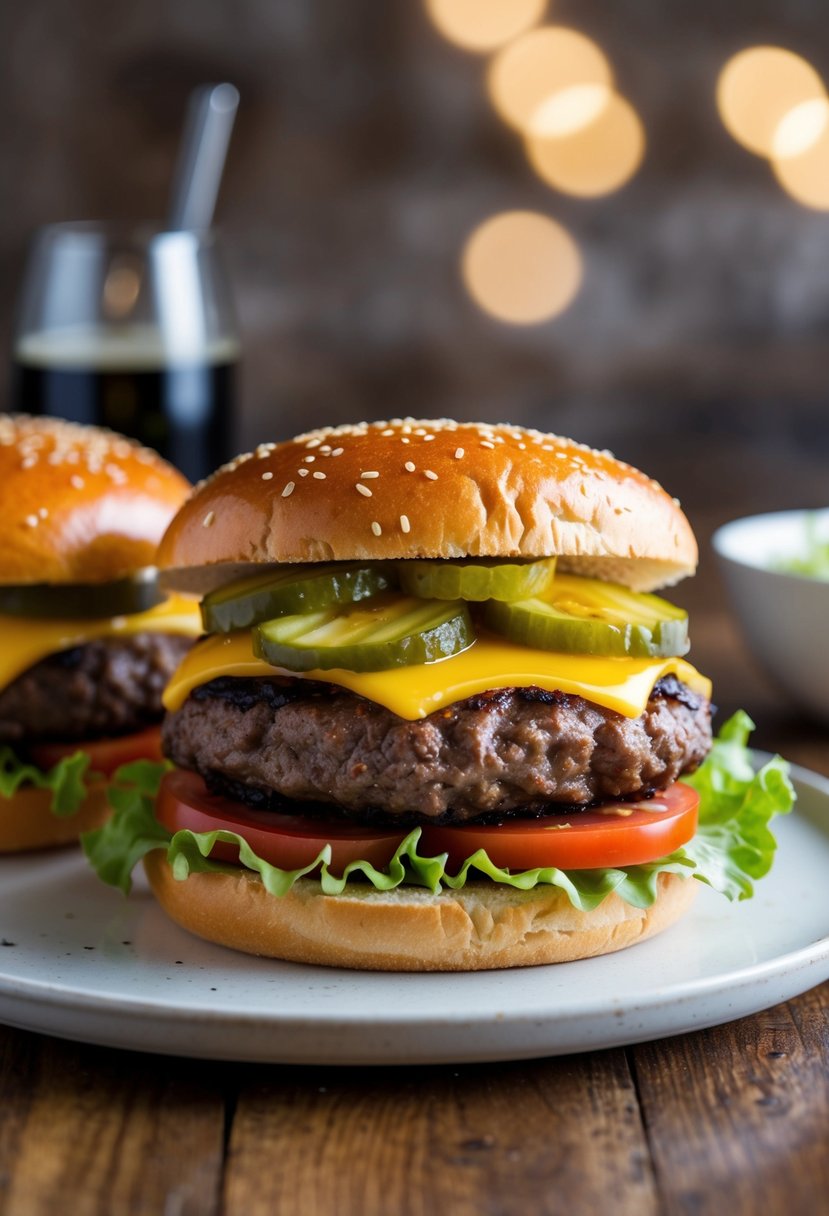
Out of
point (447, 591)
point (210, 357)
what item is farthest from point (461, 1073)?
point (210, 357)

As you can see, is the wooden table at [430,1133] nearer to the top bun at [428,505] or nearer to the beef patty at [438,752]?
the beef patty at [438,752]

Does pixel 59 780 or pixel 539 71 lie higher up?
pixel 539 71

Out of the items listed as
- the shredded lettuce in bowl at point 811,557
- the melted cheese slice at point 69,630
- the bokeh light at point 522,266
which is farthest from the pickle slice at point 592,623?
the bokeh light at point 522,266

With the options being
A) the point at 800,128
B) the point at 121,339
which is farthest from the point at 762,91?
the point at 121,339

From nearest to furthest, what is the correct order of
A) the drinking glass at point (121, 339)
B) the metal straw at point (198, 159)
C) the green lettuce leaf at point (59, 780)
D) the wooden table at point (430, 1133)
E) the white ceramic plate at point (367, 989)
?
the wooden table at point (430, 1133) < the white ceramic plate at point (367, 989) < the green lettuce leaf at point (59, 780) < the drinking glass at point (121, 339) < the metal straw at point (198, 159)

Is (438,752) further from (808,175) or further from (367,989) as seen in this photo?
(808,175)

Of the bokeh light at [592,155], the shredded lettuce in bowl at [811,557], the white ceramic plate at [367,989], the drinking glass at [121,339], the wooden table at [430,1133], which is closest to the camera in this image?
the wooden table at [430,1133]
